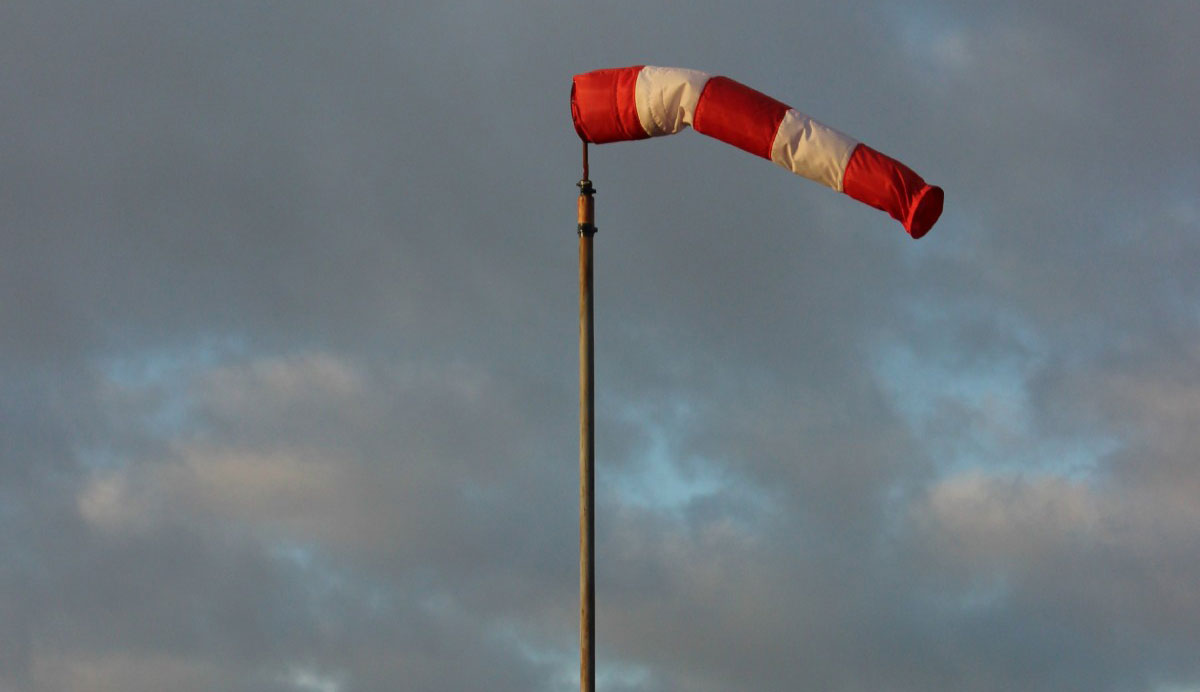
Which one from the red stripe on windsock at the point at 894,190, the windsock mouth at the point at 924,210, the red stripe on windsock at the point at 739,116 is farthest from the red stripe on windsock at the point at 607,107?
the windsock mouth at the point at 924,210

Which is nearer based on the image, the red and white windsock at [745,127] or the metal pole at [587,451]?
the metal pole at [587,451]

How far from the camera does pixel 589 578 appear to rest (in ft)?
65.4

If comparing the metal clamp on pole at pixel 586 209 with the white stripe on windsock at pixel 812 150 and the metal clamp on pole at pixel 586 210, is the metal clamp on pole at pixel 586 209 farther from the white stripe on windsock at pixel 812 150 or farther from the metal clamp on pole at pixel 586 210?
the white stripe on windsock at pixel 812 150

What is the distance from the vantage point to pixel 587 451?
20.2 m

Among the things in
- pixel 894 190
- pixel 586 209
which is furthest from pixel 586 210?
pixel 894 190

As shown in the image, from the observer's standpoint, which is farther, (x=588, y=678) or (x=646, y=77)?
(x=646, y=77)

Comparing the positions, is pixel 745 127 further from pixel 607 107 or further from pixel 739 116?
pixel 607 107

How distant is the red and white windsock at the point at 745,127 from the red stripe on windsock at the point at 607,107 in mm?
14

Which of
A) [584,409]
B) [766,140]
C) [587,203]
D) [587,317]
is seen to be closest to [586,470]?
[584,409]

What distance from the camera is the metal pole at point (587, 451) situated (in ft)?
64.8

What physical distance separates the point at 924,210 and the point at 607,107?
4697 millimetres

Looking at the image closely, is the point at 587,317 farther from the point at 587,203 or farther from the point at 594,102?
the point at 594,102

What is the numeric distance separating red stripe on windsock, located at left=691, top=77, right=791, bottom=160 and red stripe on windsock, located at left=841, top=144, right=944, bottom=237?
4.01ft

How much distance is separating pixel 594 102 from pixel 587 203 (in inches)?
66.2
